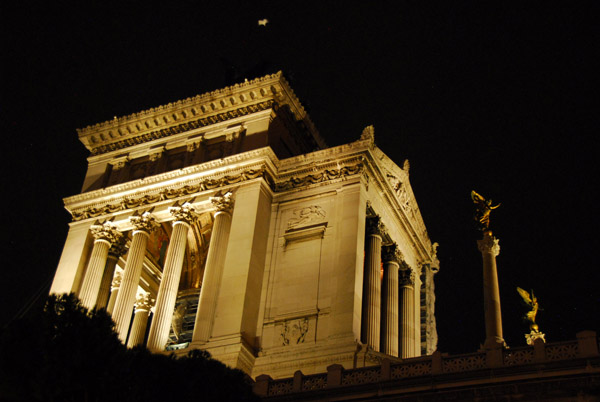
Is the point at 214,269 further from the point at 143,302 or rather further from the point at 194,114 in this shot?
the point at 143,302

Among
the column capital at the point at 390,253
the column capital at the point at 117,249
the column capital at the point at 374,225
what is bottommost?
the column capital at the point at 117,249

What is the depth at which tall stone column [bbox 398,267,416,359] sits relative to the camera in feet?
168

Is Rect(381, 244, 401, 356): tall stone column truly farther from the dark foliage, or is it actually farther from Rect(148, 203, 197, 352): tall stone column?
the dark foliage

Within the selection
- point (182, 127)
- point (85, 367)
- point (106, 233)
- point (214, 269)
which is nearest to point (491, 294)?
point (214, 269)

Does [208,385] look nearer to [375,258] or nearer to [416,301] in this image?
[375,258]

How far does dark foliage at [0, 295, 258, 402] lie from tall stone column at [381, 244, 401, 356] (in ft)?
66.4

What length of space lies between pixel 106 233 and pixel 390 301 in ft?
53.2

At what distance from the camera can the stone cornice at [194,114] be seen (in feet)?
166

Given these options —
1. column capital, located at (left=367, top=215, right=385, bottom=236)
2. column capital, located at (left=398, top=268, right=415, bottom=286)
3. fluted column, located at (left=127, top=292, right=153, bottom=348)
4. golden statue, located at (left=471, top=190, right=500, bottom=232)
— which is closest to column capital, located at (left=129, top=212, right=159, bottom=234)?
→ fluted column, located at (left=127, top=292, right=153, bottom=348)

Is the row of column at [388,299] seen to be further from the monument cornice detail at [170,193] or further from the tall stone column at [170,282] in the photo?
the tall stone column at [170,282]

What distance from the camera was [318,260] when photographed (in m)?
44.1

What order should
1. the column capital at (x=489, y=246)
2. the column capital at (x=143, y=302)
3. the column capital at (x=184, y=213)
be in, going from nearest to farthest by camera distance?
the column capital at (x=489, y=246), the column capital at (x=184, y=213), the column capital at (x=143, y=302)

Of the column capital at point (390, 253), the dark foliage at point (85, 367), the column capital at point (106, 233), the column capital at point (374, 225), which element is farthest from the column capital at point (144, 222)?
the dark foliage at point (85, 367)

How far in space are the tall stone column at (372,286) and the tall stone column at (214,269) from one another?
299 inches
